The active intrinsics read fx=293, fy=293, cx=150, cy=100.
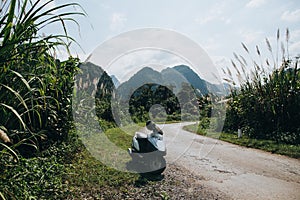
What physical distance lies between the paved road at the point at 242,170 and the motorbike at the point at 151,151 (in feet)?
2.29

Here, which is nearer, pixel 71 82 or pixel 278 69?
pixel 71 82

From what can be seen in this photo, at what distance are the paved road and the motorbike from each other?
697 mm

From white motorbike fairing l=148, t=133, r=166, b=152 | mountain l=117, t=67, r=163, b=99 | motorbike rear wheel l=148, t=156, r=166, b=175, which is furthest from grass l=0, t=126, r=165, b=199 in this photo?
mountain l=117, t=67, r=163, b=99

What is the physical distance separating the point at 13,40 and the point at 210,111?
1189cm

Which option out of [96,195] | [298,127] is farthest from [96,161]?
[298,127]

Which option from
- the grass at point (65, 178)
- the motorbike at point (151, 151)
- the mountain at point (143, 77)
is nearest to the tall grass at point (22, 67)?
the grass at point (65, 178)

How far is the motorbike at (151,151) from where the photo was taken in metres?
4.35

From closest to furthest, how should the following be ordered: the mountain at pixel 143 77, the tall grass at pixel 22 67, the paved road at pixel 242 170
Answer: the tall grass at pixel 22 67, the paved road at pixel 242 170, the mountain at pixel 143 77

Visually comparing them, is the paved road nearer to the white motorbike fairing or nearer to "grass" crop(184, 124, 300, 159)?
"grass" crop(184, 124, 300, 159)

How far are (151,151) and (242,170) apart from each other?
5.63 ft

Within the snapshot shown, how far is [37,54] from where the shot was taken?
3.00 meters

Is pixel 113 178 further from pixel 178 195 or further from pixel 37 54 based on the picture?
pixel 37 54

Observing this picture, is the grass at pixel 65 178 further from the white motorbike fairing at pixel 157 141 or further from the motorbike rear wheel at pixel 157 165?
the white motorbike fairing at pixel 157 141

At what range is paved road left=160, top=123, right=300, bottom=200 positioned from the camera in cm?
386
